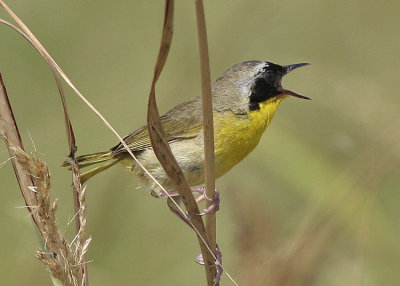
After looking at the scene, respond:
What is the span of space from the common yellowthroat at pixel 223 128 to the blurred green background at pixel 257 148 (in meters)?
0.12

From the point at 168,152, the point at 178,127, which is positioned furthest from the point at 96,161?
the point at 168,152

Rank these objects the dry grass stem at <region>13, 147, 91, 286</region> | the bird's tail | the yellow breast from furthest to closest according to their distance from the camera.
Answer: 1. the bird's tail
2. the yellow breast
3. the dry grass stem at <region>13, 147, 91, 286</region>

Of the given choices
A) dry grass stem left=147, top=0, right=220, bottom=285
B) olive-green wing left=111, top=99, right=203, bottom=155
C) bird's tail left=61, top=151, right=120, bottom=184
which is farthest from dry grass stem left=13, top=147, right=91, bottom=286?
olive-green wing left=111, top=99, right=203, bottom=155

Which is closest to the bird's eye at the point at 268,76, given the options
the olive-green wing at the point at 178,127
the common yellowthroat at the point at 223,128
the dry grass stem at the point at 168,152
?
the common yellowthroat at the point at 223,128

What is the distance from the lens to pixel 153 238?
11.6 ft

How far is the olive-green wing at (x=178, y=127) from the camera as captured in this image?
3312 millimetres

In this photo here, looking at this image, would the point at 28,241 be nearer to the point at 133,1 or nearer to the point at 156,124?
the point at 156,124

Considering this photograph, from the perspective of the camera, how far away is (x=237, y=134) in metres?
3.04

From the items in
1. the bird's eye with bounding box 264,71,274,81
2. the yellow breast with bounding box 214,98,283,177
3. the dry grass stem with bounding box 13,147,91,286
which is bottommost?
the yellow breast with bounding box 214,98,283,177

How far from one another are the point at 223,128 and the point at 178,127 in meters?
0.37

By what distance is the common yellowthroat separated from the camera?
3.04m

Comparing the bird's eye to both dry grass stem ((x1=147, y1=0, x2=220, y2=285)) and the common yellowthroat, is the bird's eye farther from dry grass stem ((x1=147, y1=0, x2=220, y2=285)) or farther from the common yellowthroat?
dry grass stem ((x1=147, y1=0, x2=220, y2=285))

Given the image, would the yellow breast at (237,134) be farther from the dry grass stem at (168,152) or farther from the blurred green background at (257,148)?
the dry grass stem at (168,152)

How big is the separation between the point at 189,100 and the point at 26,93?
1084 mm
